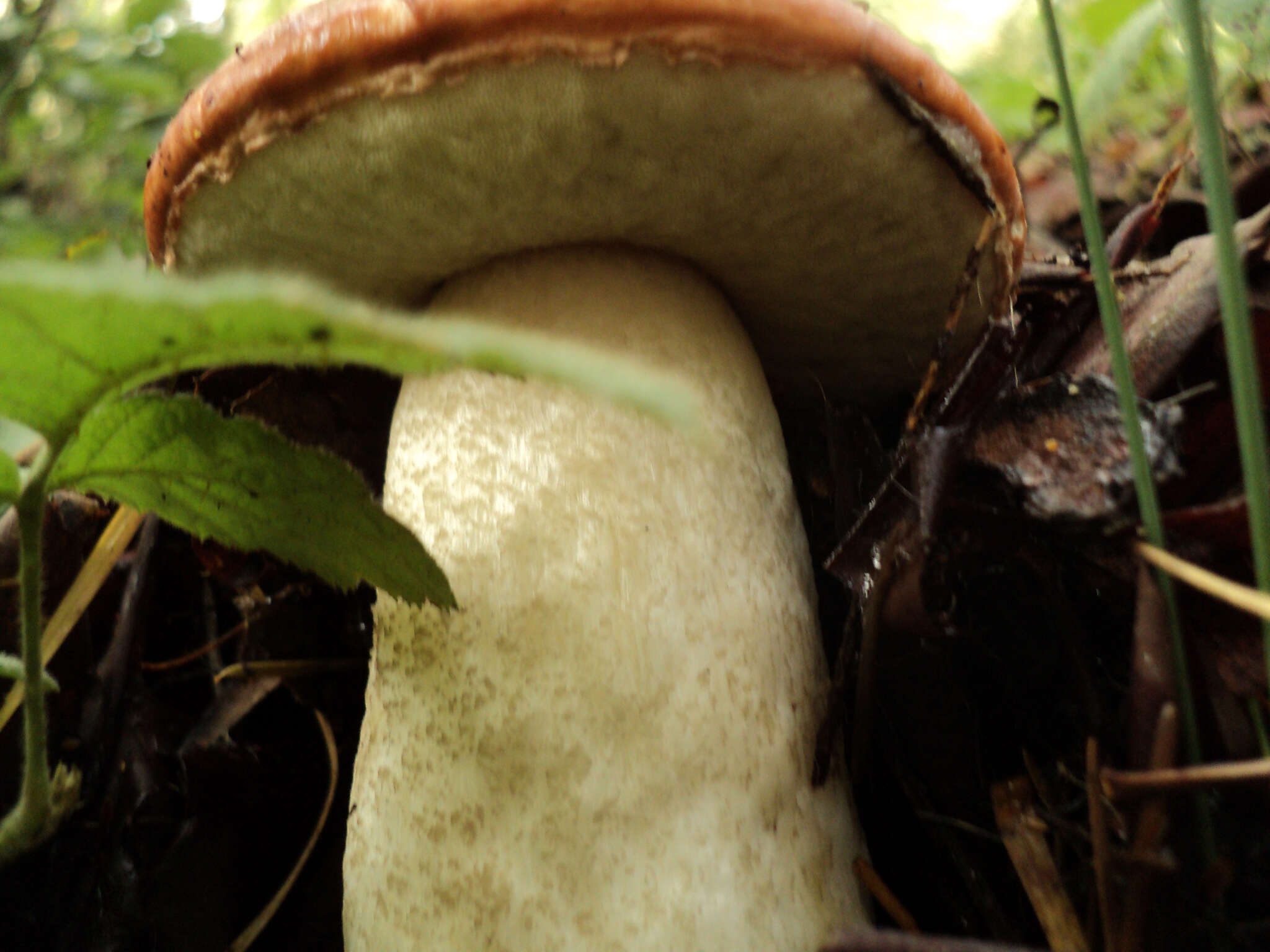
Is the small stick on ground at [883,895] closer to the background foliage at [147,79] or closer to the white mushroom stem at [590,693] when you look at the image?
the white mushroom stem at [590,693]

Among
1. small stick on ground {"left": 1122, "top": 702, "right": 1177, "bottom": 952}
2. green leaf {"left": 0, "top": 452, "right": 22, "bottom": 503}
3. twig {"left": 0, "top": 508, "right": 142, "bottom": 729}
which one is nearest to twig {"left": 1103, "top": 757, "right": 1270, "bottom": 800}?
small stick on ground {"left": 1122, "top": 702, "right": 1177, "bottom": 952}

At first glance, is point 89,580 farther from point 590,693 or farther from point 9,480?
point 590,693

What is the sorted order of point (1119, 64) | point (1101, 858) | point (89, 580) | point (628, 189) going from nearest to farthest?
point (1101, 858) → point (628, 189) → point (89, 580) → point (1119, 64)

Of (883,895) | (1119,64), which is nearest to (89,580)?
(883,895)

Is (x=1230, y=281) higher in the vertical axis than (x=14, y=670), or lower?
higher

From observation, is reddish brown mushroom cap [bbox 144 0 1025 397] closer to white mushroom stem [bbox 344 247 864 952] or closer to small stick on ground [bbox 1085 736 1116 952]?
white mushroom stem [bbox 344 247 864 952]

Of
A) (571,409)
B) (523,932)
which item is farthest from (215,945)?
(571,409)

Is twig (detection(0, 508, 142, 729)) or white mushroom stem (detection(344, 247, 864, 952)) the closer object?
white mushroom stem (detection(344, 247, 864, 952))
